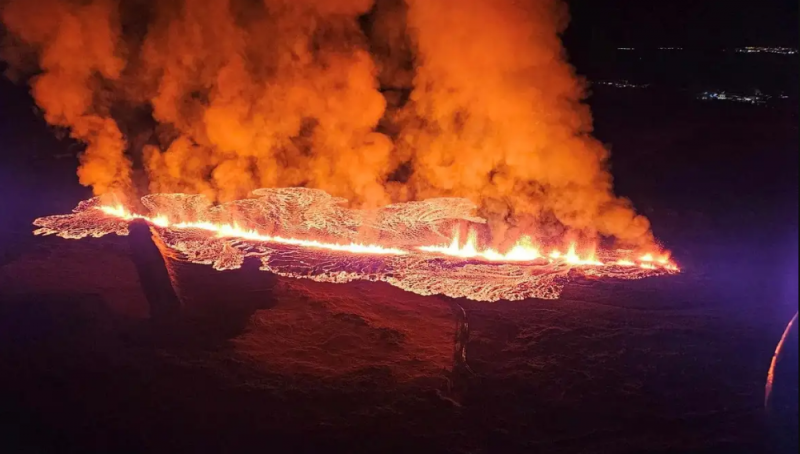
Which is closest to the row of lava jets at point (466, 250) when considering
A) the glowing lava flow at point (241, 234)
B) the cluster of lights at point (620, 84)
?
the glowing lava flow at point (241, 234)

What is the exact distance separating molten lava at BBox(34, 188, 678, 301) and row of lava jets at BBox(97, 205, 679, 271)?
0.02m

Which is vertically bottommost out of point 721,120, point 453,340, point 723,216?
point 453,340

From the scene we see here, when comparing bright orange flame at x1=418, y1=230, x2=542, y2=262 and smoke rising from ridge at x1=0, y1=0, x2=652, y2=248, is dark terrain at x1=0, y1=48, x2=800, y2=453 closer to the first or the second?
bright orange flame at x1=418, y1=230, x2=542, y2=262

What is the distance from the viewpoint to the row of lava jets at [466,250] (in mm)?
7190

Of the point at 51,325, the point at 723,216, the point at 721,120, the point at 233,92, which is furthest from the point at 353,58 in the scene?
the point at 721,120

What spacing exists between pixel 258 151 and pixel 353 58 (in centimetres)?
232

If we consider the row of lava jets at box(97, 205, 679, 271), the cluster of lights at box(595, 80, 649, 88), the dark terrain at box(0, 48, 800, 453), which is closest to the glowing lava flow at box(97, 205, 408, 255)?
the row of lava jets at box(97, 205, 679, 271)

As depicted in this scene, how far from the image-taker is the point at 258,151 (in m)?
8.91

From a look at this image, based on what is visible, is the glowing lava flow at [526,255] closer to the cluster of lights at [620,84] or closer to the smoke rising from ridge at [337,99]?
the smoke rising from ridge at [337,99]

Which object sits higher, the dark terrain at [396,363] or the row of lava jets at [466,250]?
the row of lava jets at [466,250]

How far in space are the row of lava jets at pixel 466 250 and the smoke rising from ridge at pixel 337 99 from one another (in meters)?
0.42

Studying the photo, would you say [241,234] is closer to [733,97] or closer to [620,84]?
[620,84]

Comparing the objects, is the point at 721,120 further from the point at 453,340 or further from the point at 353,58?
the point at 453,340

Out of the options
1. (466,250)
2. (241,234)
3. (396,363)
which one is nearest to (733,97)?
(466,250)
